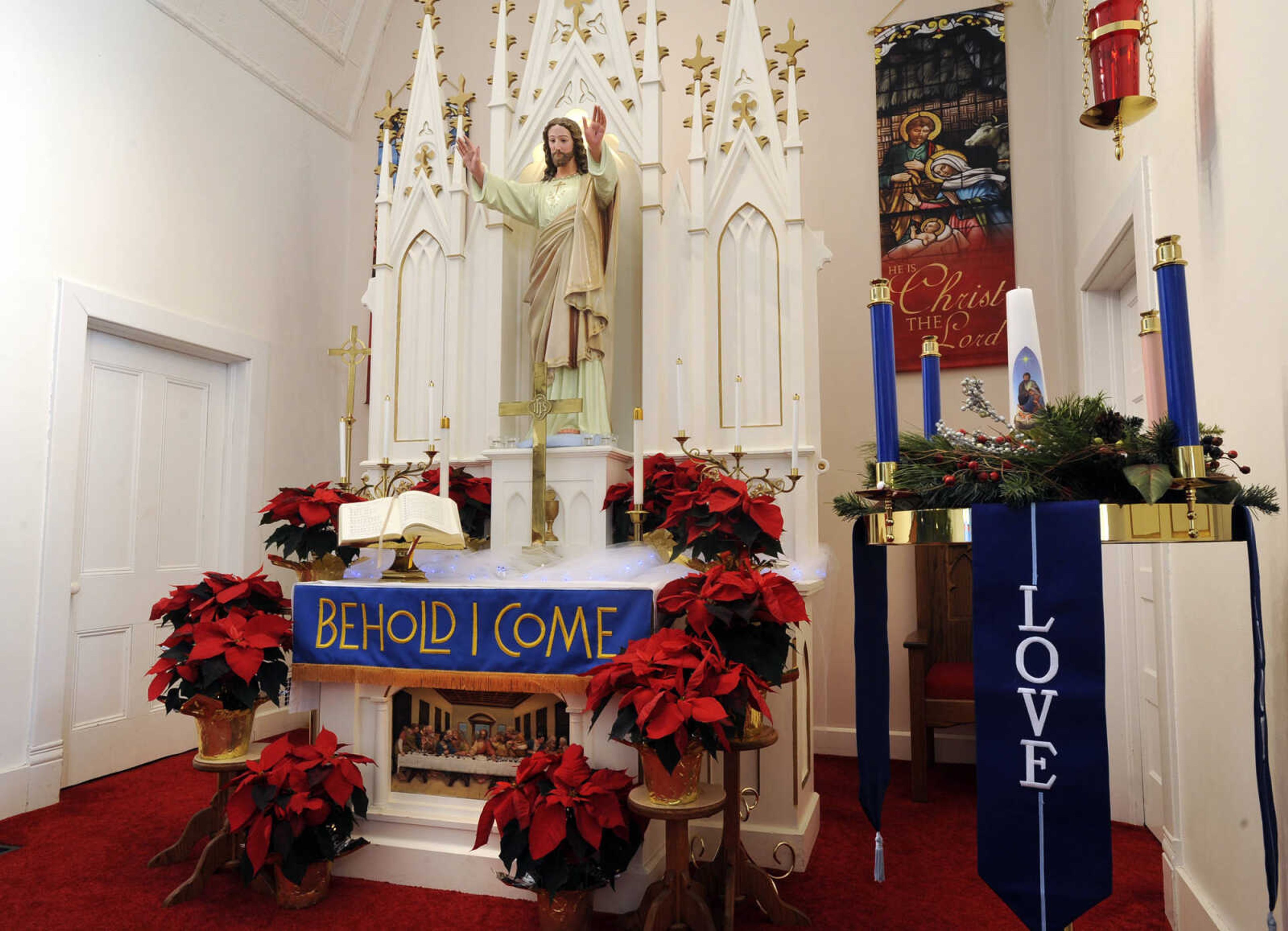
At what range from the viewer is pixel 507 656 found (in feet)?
8.21

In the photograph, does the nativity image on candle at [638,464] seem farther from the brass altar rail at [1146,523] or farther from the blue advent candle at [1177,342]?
the blue advent candle at [1177,342]

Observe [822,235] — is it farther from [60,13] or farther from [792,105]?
[60,13]

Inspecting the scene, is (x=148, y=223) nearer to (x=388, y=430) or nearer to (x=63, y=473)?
(x=63, y=473)

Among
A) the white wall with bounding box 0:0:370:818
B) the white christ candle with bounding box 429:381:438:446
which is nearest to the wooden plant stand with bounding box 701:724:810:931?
the white christ candle with bounding box 429:381:438:446

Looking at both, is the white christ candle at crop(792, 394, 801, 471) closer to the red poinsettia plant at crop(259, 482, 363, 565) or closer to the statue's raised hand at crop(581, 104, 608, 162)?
the statue's raised hand at crop(581, 104, 608, 162)

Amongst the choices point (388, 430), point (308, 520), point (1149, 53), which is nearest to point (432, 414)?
point (388, 430)

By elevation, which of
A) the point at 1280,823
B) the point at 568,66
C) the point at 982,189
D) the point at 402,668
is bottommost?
the point at 1280,823

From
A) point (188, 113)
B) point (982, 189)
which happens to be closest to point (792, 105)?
point (982, 189)

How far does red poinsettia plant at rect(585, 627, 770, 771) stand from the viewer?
1.99 meters

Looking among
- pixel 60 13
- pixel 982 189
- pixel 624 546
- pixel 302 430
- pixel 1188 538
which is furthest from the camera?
pixel 302 430

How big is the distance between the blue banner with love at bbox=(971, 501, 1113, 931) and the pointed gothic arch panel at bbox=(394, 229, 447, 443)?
122 inches

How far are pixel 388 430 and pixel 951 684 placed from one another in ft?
8.99

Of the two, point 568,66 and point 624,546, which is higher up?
point 568,66

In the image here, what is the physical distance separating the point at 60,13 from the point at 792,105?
339 cm
